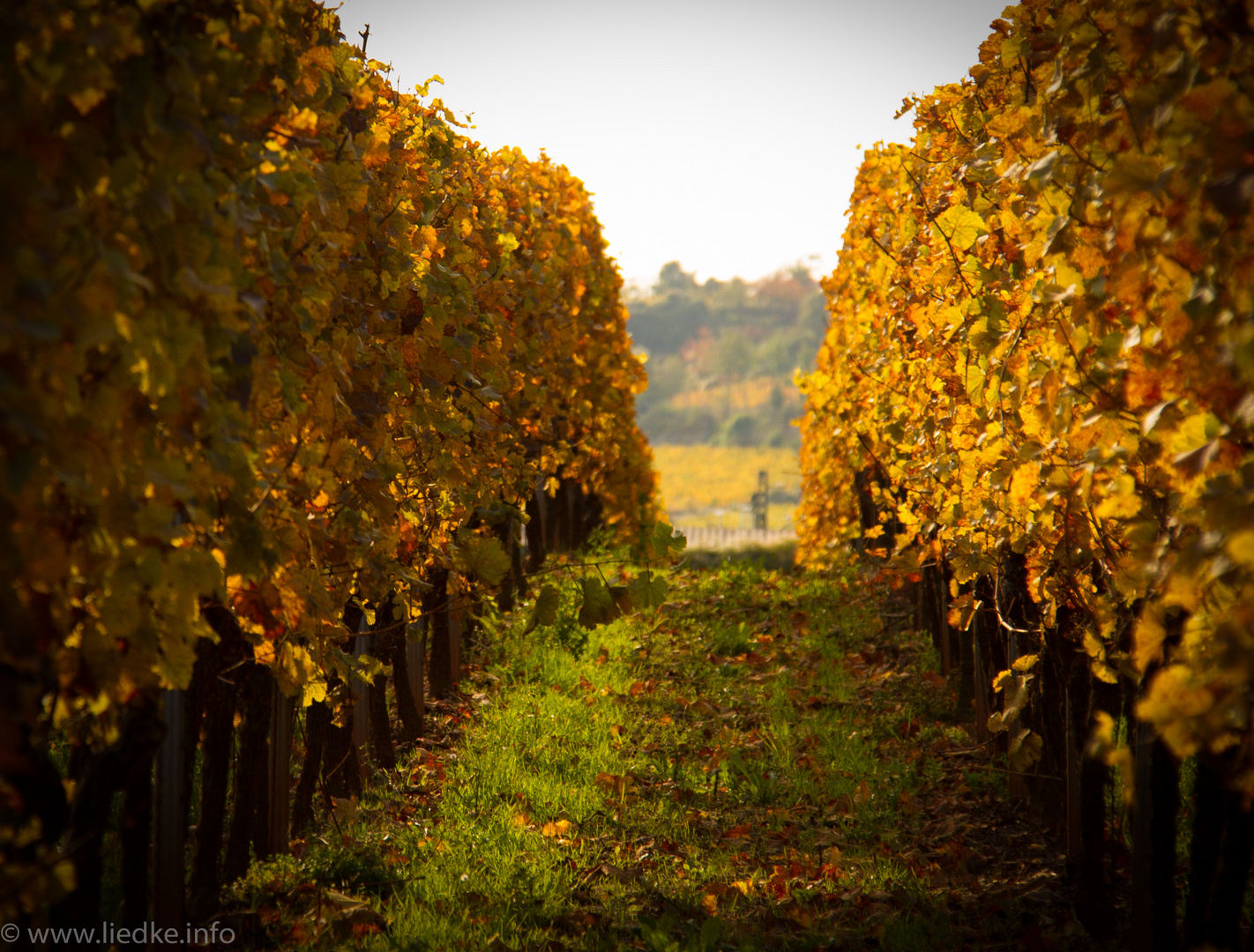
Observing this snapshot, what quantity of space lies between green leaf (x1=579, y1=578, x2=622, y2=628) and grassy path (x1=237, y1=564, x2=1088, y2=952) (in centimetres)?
122

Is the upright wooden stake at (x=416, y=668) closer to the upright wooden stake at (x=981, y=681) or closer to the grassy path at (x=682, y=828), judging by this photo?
the grassy path at (x=682, y=828)

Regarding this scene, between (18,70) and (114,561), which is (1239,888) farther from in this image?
(18,70)

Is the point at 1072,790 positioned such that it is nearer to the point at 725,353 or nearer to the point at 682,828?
the point at 682,828

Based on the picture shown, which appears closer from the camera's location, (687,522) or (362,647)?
(362,647)

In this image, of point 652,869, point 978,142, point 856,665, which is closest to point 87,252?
point 652,869

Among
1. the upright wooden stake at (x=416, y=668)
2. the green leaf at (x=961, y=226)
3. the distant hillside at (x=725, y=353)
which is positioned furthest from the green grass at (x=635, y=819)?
the distant hillside at (x=725, y=353)

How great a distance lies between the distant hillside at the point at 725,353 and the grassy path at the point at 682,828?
1996 inches

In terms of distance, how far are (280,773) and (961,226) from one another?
3374 mm

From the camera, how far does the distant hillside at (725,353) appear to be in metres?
65.0

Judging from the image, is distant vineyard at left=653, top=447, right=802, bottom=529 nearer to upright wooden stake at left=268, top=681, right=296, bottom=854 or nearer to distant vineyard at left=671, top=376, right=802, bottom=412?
distant vineyard at left=671, top=376, right=802, bottom=412

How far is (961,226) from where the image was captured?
11.0 ft

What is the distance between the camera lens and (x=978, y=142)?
14.1 feet

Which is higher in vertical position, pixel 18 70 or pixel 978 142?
pixel 978 142

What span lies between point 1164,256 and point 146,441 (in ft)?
6.38
